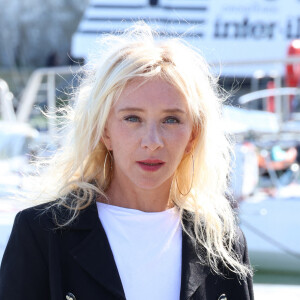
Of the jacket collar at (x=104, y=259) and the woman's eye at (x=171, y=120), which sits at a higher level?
the woman's eye at (x=171, y=120)

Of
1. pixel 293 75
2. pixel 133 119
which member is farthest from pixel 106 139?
pixel 293 75

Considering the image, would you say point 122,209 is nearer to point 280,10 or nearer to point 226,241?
point 226,241

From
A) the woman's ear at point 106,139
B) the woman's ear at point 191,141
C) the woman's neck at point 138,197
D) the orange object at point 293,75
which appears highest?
the orange object at point 293,75

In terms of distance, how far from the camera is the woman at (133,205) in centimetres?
163

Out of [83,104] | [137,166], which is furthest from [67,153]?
[137,166]

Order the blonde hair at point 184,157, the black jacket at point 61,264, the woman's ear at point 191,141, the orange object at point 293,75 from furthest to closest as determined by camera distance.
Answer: the orange object at point 293,75, the woman's ear at point 191,141, the blonde hair at point 184,157, the black jacket at point 61,264

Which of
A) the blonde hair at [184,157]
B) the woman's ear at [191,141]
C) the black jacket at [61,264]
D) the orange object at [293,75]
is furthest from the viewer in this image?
the orange object at [293,75]

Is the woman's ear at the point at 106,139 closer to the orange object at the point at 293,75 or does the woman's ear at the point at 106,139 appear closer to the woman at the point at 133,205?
the woman at the point at 133,205

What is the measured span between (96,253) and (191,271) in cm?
23

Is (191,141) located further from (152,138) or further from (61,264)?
(61,264)

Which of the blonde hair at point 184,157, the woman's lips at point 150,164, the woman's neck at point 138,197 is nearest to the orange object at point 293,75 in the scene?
the blonde hair at point 184,157

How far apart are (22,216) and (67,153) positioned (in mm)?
281

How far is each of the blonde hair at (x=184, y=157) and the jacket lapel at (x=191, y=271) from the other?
28 mm

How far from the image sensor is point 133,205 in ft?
5.86
